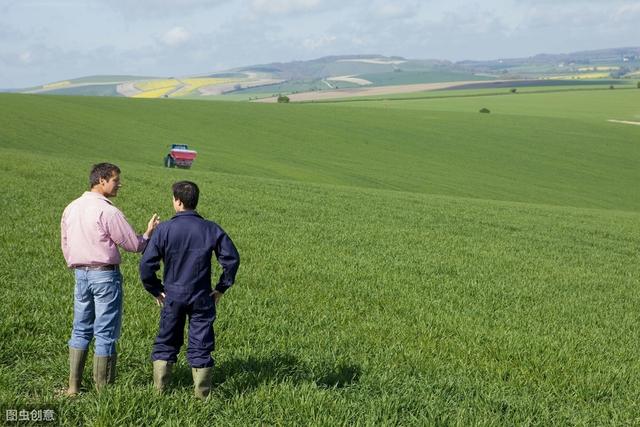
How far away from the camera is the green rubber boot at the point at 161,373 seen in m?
5.04

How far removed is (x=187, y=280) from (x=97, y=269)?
0.82m

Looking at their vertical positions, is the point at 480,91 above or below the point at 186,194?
above

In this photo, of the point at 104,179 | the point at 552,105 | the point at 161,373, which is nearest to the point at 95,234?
the point at 104,179

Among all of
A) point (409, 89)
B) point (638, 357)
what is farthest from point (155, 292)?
point (409, 89)

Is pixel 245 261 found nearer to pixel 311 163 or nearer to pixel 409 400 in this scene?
pixel 409 400

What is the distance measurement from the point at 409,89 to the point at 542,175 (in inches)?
4618

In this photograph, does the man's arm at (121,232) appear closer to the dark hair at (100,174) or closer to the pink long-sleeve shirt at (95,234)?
the pink long-sleeve shirt at (95,234)

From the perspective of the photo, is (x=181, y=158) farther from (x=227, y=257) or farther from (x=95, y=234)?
(x=227, y=257)

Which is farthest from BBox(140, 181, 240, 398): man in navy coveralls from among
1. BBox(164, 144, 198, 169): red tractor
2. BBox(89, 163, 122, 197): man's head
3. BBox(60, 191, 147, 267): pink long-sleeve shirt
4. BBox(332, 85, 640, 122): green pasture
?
BBox(332, 85, 640, 122): green pasture

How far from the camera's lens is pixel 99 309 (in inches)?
201

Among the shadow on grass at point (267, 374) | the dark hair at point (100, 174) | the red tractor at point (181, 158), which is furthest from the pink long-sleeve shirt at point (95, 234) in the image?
the red tractor at point (181, 158)

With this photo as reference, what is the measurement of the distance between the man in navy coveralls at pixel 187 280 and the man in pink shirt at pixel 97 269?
287 mm

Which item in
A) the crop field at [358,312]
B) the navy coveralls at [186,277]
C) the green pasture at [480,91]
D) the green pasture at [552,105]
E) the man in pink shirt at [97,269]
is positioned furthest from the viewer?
the green pasture at [480,91]

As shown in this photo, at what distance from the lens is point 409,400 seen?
5453 mm
